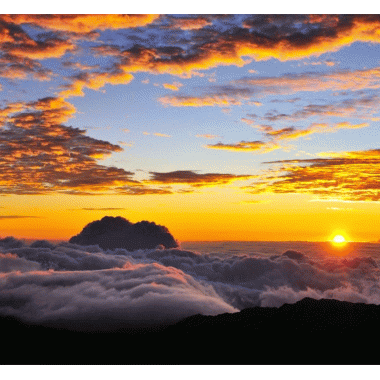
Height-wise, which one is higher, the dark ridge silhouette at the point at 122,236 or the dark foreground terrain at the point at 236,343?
the dark ridge silhouette at the point at 122,236

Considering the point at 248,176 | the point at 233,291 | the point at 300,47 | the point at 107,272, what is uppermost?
the point at 300,47

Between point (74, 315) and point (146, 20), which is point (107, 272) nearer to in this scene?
point (74, 315)

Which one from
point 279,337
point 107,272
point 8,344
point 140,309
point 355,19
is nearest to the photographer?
point 355,19

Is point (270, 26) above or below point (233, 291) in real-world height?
above

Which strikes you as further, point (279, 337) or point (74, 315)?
point (74, 315)

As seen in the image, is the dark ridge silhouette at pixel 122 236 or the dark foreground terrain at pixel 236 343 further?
the dark ridge silhouette at pixel 122 236

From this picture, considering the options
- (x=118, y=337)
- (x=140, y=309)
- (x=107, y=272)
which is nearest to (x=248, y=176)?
(x=118, y=337)
